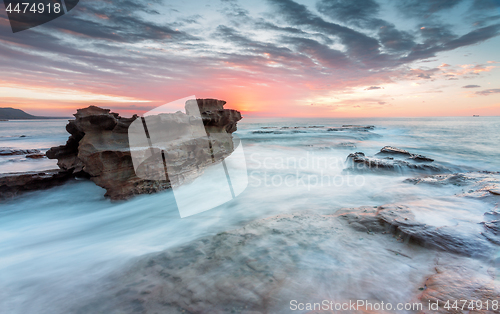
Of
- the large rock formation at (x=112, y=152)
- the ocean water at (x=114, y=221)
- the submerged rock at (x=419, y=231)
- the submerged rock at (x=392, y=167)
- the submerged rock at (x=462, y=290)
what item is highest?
the large rock formation at (x=112, y=152)

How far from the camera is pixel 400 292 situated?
224cm

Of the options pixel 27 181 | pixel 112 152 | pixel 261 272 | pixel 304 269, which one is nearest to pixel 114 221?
pixel 112 152

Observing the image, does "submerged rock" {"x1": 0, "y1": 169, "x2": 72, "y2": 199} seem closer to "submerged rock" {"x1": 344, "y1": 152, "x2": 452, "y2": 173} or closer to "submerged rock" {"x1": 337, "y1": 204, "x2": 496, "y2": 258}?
"submerged rock" {"x1": 337, "y1": 204, "x2": 496, "y2": 258}

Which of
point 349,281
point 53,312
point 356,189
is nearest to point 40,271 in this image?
point 53,312

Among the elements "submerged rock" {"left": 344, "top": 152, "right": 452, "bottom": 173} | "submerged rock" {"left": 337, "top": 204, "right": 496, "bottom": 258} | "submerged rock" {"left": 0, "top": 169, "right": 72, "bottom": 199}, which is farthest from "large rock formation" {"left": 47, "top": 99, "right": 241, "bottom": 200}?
"submerged rock" {"left": 344, "top": 152, "right": 452, "bottom": 173}

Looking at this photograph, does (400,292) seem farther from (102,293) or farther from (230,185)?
(230,185)

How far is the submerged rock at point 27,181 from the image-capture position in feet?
17.6

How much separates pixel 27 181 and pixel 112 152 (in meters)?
2.60

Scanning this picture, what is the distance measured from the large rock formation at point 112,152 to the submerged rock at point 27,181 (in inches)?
14.0

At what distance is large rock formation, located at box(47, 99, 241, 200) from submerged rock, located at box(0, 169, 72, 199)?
14.0 inches

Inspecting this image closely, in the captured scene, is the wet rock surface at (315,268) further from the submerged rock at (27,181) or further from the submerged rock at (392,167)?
the submerged rock at (27,181)

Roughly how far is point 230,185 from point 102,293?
16.2 feet

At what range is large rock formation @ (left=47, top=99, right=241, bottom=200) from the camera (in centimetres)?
538

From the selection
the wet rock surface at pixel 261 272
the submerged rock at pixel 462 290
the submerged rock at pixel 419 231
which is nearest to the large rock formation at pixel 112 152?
the wet rock surface at pixel 261 272
